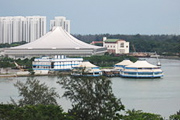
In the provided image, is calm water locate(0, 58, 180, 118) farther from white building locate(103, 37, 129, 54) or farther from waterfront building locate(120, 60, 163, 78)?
white building locate(103, 37, 129, 54)

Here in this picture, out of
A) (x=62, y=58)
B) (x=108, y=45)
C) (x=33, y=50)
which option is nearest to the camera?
(x=62, y=58)

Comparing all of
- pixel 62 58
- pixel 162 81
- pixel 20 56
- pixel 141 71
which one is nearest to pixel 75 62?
pixel 62 58

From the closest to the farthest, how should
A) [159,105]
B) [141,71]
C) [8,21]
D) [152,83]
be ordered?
[159,105] < [152,83] < [141,71] < [8,21]

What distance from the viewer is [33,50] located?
3847 centimetres

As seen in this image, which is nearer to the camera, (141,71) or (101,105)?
(101,105)

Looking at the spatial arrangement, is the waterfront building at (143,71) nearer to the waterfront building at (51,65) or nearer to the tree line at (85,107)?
the waterfront building at (51,65)

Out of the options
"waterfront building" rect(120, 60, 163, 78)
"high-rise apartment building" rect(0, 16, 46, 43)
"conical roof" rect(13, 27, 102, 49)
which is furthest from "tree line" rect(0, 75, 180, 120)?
"high-rise apartment building" rect(0, 16, 46, 43)

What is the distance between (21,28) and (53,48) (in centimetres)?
1735

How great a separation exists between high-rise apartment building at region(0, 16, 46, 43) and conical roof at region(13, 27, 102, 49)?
1340 centimetres

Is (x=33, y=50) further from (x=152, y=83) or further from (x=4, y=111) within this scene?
(x=4, y=111)

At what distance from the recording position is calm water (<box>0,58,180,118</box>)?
1502 cm

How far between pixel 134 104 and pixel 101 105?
206 inches

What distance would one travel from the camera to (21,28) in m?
55.8

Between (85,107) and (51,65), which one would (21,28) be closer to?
(51,65)
